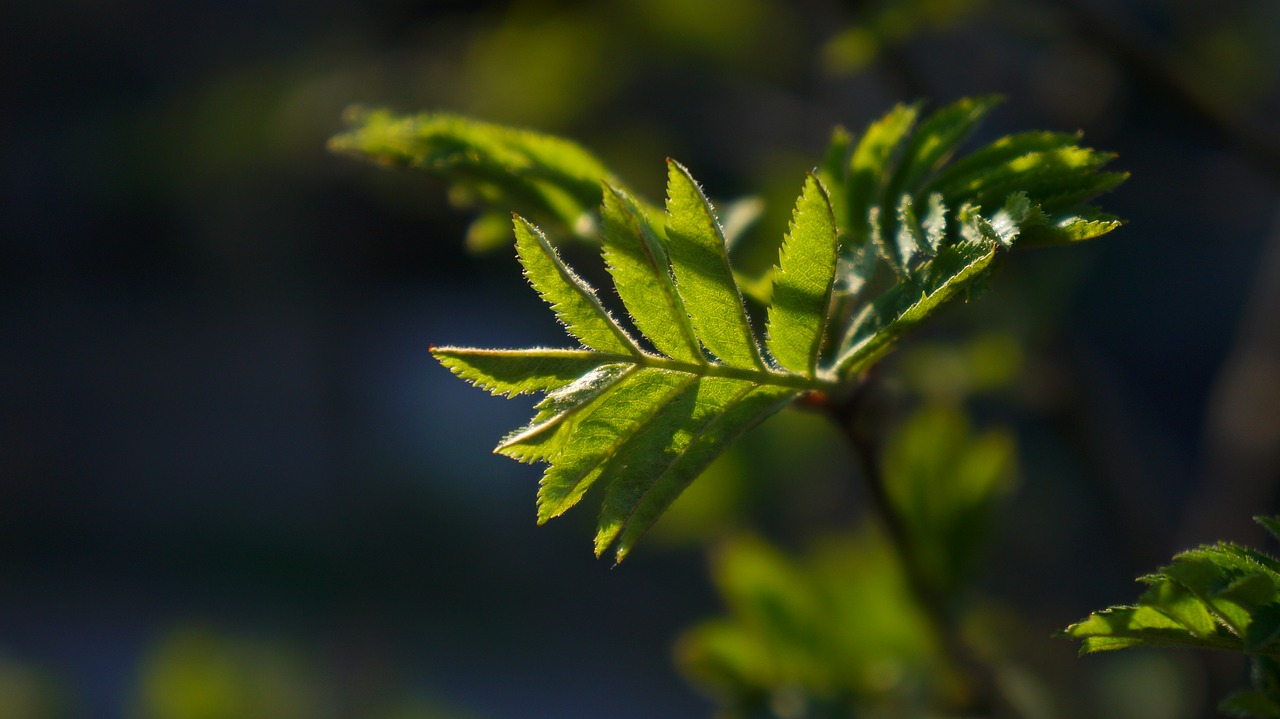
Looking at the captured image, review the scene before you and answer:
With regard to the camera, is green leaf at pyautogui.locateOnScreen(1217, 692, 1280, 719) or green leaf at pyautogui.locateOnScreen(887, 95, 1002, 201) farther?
green leaf at pyautogui.locateOnScreen(887, 95, 1002, 201)

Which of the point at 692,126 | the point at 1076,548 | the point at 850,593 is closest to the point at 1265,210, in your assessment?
the point at 1076,548

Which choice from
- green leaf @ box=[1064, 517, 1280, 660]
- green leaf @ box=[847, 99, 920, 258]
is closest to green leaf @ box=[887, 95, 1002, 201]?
green leaf @ box=[847, 99, 920, 258]

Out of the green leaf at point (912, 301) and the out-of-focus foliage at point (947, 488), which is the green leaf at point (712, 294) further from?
the out-of-focus foliage at point (947, 488)

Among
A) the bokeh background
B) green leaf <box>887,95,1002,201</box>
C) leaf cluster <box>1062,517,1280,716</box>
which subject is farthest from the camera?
the bokeh background

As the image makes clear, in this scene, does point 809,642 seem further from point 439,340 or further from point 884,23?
point 439,340

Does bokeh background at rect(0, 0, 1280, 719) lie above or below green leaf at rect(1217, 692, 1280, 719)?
above

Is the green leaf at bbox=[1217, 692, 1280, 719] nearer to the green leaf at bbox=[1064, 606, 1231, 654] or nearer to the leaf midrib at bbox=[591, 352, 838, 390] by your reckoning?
the green leaf at bbox=[1064, 606, 1231, 654]

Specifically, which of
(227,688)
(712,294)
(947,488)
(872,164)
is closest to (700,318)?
(712,294)
